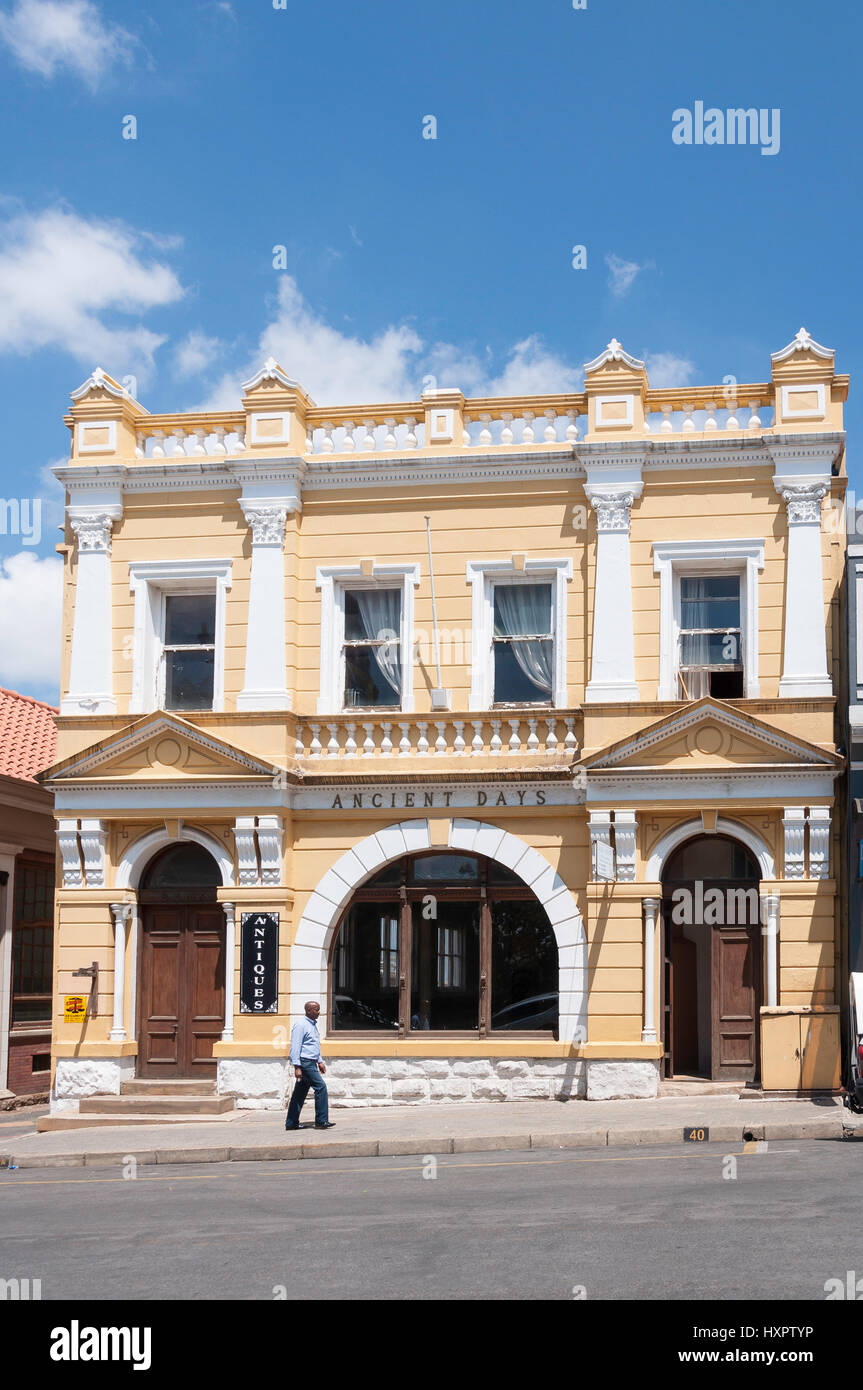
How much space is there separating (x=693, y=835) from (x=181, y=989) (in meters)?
7.07

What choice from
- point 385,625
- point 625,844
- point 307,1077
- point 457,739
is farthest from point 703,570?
point 307,1077

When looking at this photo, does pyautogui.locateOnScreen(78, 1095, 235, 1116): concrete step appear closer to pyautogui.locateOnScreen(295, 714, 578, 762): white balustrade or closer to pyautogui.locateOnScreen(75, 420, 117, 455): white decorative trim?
pyautogui.locateOnScreen(295, 714, 578, 762): white balustrade

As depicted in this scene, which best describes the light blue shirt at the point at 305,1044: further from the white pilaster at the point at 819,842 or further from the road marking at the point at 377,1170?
the white pilaster at the point at 819,842

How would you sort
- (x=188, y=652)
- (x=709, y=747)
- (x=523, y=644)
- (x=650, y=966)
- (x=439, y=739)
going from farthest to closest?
(x=188, y=652) < (x=523, y=644) < (x=439, y=739) < (x=650, y=966) < (x=709, y=747)

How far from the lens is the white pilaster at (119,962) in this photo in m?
21.5

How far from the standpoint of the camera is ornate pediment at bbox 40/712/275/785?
2112 cm

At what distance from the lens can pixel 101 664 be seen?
870 inches

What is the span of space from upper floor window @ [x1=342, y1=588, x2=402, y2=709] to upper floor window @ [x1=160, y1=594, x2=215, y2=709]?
1.89m

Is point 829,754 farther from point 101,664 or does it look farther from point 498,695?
point 101,664

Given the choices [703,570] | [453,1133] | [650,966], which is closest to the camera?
[453,1133]

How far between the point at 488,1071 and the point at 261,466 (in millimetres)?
8464

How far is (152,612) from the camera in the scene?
882 inches

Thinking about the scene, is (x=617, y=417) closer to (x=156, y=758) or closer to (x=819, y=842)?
(x=819, y=842)
